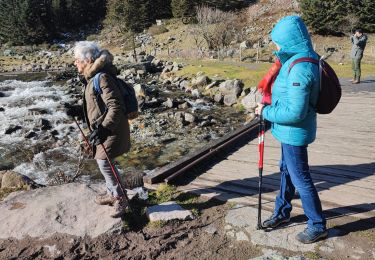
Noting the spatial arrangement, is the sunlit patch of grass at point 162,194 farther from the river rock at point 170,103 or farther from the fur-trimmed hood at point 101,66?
the river rock at point 170,103

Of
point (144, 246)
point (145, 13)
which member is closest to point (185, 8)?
point (145, 13)

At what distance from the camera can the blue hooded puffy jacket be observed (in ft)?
10.0

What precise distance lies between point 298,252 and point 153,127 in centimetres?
997

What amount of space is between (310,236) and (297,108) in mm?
1244

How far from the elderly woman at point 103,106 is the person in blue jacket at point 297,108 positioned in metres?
1.39

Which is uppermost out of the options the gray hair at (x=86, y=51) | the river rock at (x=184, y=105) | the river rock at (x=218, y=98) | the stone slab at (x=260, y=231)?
the gray hair at (x=86, y=51)

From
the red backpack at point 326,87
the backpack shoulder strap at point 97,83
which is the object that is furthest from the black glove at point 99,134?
the red backpack at point 326,87

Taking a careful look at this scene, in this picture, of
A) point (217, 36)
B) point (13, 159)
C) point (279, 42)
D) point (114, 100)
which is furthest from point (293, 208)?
point (217, 36)

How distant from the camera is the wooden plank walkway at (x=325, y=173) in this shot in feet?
14.5

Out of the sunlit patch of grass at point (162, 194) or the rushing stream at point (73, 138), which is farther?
the rushing stream at point (73, 138)

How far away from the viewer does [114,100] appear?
377 cm

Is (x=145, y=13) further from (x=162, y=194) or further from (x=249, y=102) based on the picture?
(x=162, y=194)

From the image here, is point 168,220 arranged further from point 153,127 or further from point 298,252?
point 153,127

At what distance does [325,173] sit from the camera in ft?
17.2
